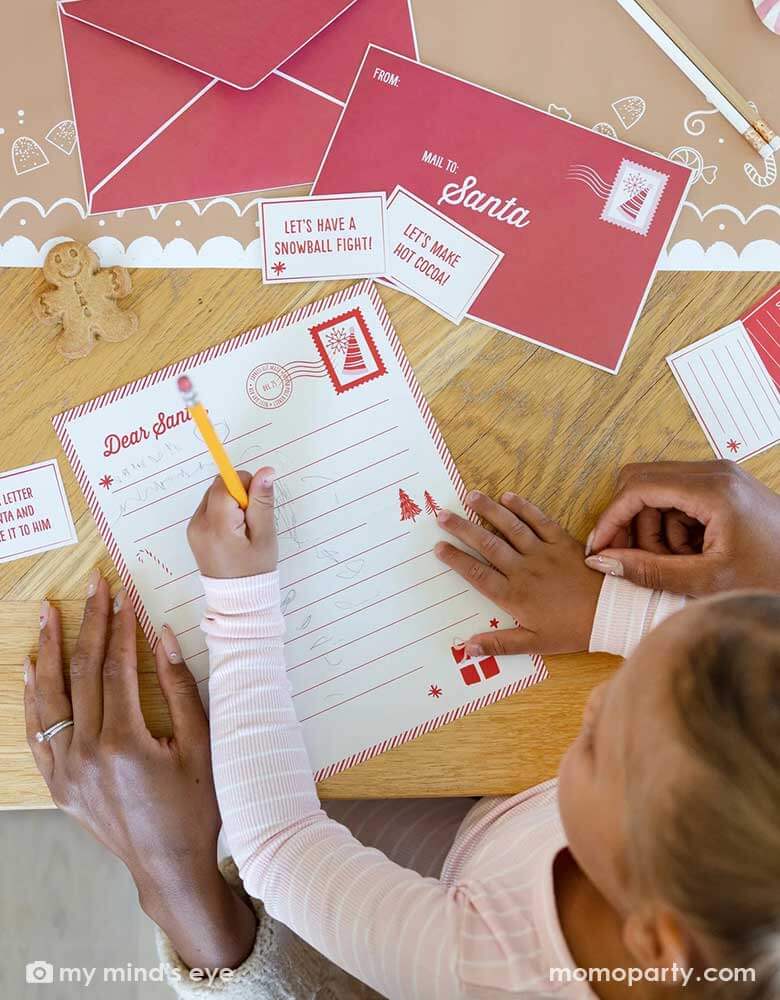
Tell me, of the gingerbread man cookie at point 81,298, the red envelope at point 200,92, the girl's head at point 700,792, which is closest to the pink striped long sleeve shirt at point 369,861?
the girl's head at point 700,792

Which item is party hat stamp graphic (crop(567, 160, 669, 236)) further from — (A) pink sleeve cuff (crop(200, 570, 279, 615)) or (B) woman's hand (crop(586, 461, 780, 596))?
(A) pink sleeve cuff (crop(200, 570, 279, 615))

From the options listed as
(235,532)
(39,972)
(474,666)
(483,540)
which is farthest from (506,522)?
(39,972)

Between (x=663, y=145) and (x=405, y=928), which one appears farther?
(x=663, y=145)

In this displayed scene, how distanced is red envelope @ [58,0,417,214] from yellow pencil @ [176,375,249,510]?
0.79 ft

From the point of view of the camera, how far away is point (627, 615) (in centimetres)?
77

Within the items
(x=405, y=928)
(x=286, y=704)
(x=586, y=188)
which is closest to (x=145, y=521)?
(x=286, y=704)

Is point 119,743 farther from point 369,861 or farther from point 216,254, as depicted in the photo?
point 216,254

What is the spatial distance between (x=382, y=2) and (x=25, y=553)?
63cm

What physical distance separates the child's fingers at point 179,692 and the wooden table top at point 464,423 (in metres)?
0.02

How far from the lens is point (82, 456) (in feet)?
2.57

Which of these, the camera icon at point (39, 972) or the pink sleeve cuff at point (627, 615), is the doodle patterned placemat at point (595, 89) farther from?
the camera icon at point (39, 972)

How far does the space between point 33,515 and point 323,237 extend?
376mm

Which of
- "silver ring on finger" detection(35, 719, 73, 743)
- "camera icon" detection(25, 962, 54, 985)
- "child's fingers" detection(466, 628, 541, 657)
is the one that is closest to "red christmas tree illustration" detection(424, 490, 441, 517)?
"child's fingers" detection(466, 628, 541, 657)

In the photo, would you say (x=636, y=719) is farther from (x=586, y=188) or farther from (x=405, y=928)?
(x=586, y=188)
